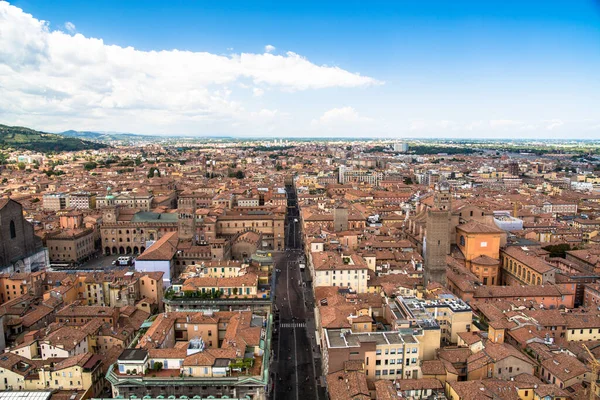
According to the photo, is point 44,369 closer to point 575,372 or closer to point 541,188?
point 575,372

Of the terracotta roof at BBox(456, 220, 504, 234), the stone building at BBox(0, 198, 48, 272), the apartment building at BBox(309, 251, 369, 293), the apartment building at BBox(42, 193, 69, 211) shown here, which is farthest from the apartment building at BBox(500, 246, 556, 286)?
Result: the apartment building at BBox(42, 193, 69, 211)

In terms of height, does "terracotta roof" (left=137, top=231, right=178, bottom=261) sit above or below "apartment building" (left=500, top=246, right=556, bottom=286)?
above

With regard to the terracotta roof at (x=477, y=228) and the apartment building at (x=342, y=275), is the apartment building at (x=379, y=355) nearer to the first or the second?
the apartment building at (x=342, y=275)

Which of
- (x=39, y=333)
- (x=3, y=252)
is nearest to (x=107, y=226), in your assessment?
(x=3, y=252)

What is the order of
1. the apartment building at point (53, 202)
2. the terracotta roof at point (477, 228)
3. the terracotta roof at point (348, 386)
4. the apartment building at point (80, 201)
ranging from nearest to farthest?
1. the terracotta roof at point (348, 386)
2. the terracotta roof at point (477, 228)
3. the apartment building at point (80, 201)
4. the apartment building at point (53, 202)

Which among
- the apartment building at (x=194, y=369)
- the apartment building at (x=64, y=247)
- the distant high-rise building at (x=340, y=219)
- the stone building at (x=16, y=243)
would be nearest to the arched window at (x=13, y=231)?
the stone building at (x=16, y=243)

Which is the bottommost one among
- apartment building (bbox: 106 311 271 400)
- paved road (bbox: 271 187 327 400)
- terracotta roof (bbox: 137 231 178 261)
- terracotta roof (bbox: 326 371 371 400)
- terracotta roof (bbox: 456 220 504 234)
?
paved road (bbox: 271 187 327 400)

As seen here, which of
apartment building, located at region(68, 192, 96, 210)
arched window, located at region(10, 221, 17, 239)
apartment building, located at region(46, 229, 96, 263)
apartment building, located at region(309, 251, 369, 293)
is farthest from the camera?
apartment building, located at region(68, 192, 96, 210)

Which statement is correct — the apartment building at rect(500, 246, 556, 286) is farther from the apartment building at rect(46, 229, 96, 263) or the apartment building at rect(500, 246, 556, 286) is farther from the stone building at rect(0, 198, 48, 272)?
the stone building at rect(0, 198, 48, 272)
